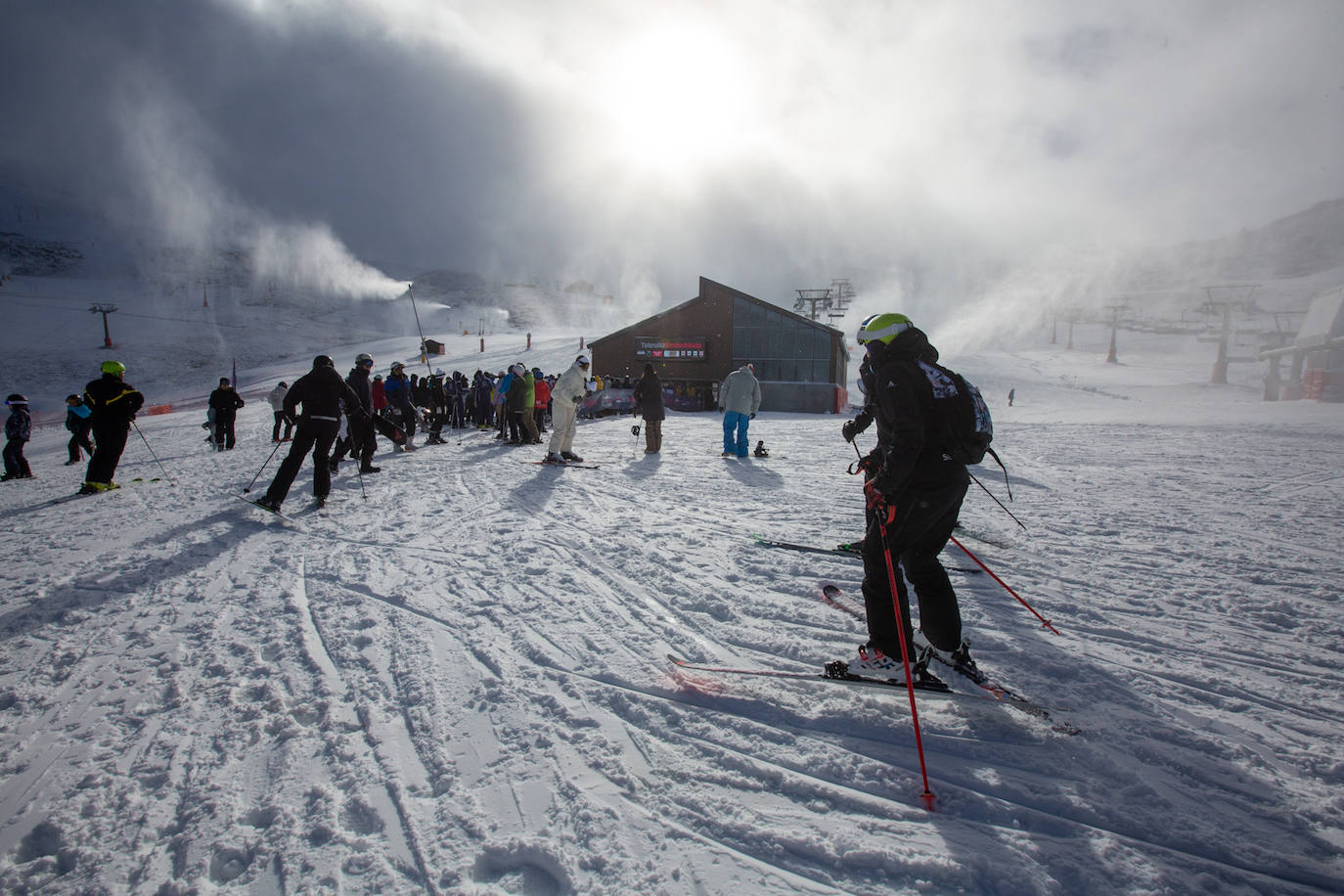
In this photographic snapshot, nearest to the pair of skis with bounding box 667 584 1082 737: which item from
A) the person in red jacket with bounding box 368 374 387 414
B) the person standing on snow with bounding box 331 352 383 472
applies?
the person standing on snow with bounding box 331 352 383 472

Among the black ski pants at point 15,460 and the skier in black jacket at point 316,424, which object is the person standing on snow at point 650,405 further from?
the black ski pants at point 15,460

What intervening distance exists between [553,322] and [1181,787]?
105m

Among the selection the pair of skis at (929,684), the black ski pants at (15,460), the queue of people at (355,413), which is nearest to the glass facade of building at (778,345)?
the queue of people at (355,413)

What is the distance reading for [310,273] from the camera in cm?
11769

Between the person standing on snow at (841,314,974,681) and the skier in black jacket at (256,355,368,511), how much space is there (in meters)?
5.77

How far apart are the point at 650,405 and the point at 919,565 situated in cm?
862

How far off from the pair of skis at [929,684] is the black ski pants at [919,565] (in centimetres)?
17

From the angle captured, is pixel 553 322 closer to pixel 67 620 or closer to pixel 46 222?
pixel 67 620

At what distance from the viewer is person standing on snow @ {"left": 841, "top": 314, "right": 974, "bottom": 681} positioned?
2.53 metres

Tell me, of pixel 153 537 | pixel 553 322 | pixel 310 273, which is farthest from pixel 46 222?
pixel 153 537

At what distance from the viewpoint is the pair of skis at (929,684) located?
2.56 meters

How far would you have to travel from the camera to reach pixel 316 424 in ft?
20.8

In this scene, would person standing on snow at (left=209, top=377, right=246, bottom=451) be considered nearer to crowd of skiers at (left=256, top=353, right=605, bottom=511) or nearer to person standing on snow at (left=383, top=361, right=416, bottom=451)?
crowd of skiers at (left=256, top=353, right=605, bottom=511)

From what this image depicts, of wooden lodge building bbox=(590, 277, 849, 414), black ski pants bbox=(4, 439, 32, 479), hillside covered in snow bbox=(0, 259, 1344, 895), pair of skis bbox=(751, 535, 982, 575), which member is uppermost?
wooden lodge building bbox=(590, 277, 849, 414)
